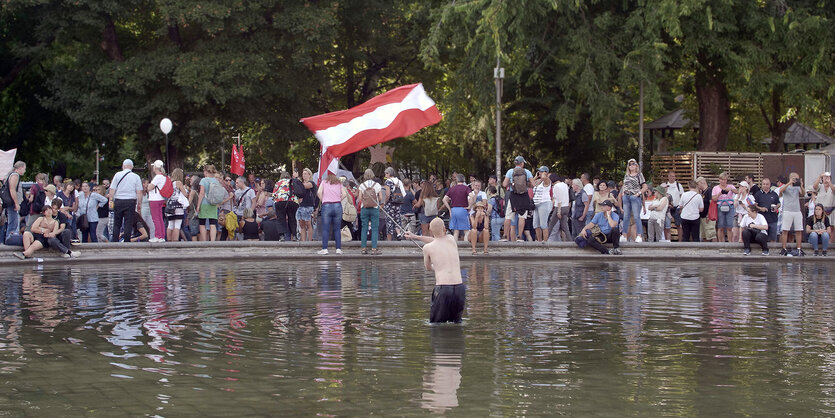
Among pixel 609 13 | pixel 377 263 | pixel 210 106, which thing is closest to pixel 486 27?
pixel 609 13

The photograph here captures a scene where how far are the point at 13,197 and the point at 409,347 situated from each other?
576 inches

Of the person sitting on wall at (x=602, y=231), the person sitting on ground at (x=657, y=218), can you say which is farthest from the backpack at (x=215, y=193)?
the person sitting on ground at (x=657, y=218)

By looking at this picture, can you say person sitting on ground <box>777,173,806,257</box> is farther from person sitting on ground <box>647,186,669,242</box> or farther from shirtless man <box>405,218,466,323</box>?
shirtless man <box>405,218,466,323</box>

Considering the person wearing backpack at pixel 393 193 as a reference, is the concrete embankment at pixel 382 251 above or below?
below

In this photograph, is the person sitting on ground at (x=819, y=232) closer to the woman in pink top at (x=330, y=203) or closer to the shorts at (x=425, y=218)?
the shorts at (x=425, y=218)

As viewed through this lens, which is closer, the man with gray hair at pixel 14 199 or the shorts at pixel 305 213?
the man with gray hair at pixel 14 199

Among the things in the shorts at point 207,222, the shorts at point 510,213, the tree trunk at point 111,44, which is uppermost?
the tree trunk at point 111,44

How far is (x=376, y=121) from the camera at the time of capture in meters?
17.4

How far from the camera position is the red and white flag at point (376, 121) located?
56.7 ft

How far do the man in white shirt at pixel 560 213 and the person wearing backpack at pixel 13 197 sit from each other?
1151cm

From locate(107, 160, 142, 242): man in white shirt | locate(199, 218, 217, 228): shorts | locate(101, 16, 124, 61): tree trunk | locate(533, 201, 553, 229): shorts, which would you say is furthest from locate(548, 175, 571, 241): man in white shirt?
locate(101, 16, 124, 61): tree trunk

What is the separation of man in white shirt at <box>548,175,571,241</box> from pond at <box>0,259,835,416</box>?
23.0 ft

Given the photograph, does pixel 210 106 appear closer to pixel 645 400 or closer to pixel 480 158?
pixel 480 158

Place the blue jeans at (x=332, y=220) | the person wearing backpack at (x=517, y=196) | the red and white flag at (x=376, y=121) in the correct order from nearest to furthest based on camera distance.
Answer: the red and white flag at (x=376, y=121) → the blue jeans at (x=332, y=220) → the person wearing backpack at (x=517, y=196)
